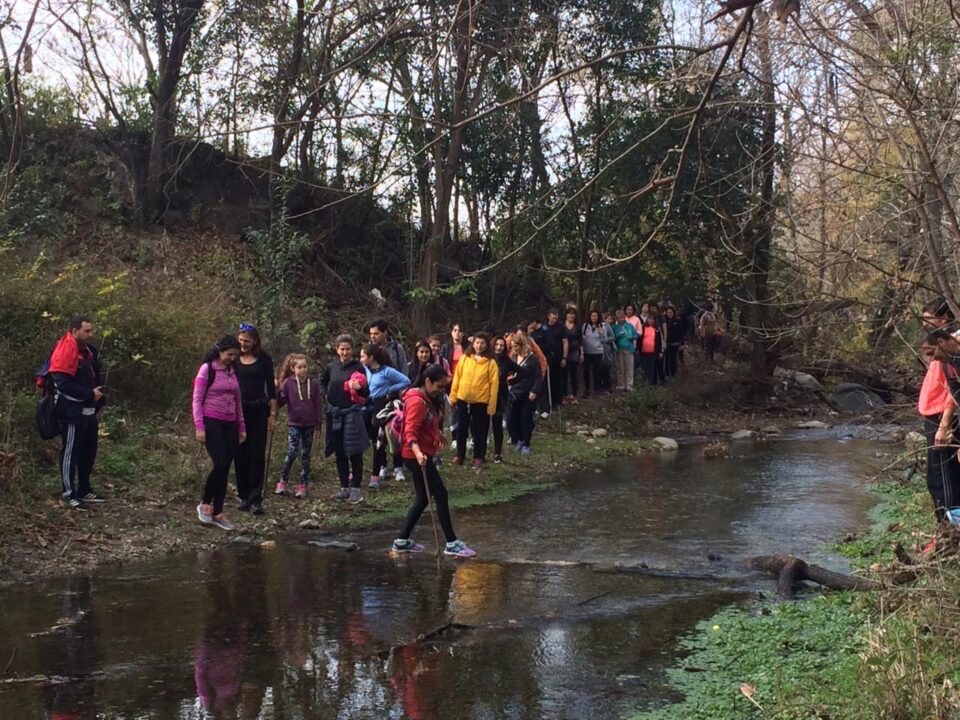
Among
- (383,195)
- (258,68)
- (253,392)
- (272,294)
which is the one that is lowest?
(253,392)

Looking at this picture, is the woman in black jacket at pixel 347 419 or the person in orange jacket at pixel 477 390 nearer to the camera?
the woman in black jacket at pixel 347 419

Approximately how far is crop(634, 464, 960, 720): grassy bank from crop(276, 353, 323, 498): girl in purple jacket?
619 centimetres

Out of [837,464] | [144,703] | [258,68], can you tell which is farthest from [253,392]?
[258,68]

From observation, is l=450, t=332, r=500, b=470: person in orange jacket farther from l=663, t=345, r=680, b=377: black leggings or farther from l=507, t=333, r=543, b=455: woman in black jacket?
l=663, t=345, r=680, b=377: black leggings

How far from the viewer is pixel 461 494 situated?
12.8 metres

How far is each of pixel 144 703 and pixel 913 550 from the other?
5.59 metres

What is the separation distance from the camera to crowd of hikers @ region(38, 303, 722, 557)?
373 inches

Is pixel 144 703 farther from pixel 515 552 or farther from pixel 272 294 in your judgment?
pixel 272 294

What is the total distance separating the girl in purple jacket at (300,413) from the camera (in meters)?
12.1

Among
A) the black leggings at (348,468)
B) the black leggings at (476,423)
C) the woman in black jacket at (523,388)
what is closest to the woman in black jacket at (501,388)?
the woman in black jacket at (523,388)

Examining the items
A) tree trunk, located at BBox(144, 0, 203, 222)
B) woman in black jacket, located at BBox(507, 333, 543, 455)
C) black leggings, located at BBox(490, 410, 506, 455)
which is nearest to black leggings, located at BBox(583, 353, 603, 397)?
woman in black jacket, located at BBox(507, 333, 543, 455)

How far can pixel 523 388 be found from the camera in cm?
1558

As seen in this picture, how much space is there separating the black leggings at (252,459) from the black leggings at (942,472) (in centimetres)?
659

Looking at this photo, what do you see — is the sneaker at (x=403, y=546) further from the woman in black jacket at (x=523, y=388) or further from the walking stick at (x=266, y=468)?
the woman in black jacket at (x=523, y=388)
